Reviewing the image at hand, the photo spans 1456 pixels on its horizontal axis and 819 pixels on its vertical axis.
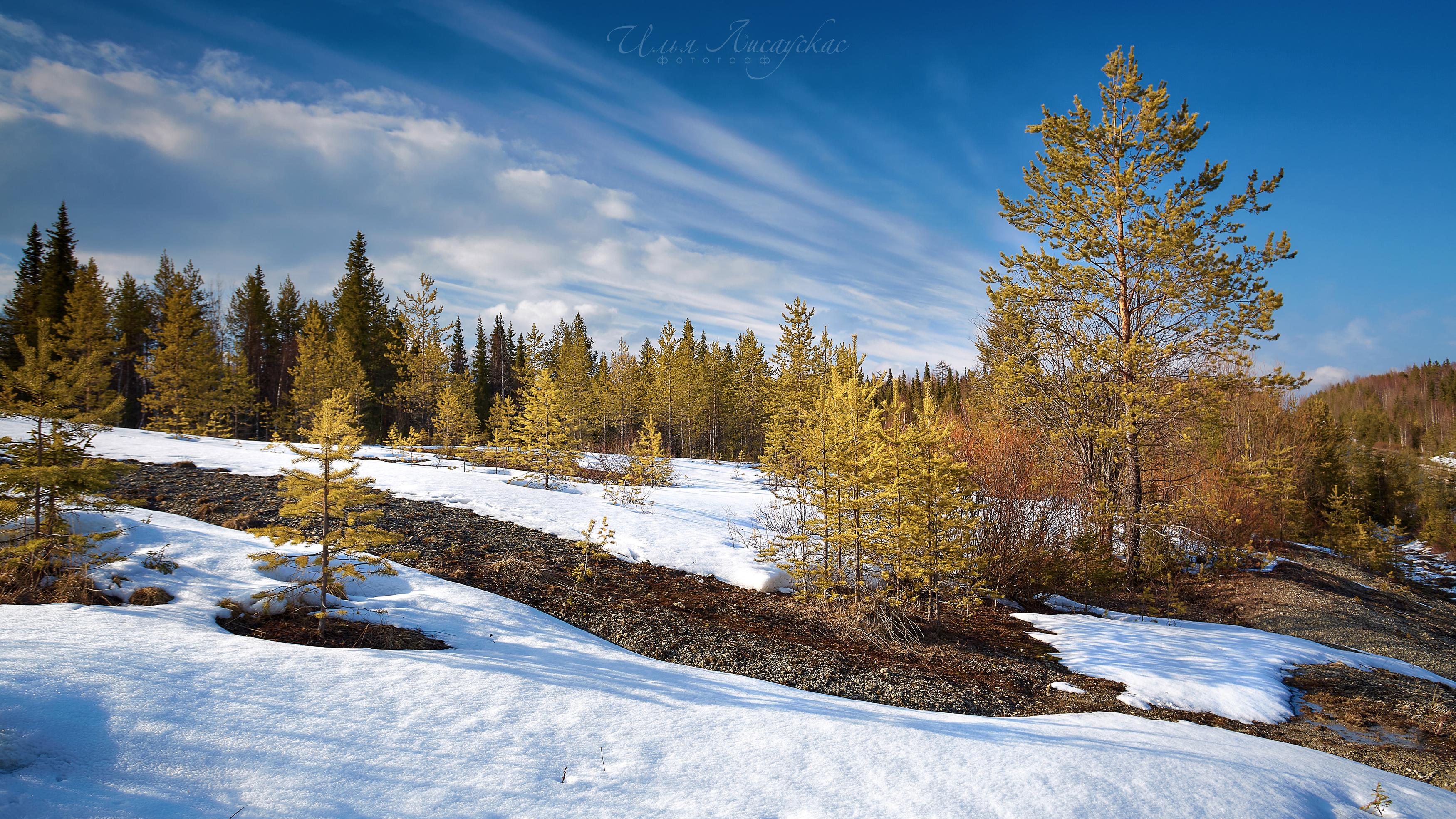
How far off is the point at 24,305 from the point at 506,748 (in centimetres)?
4571

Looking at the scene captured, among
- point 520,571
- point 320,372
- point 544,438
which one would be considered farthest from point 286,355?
point 520,571

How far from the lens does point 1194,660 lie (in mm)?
6598

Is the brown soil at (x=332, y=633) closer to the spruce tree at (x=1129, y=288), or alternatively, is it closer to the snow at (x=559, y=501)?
the snow at (x=559, y=501)

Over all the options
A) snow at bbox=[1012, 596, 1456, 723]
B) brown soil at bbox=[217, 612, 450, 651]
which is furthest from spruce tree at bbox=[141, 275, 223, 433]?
snow at bbox=[1012, 596, 1456, 723]

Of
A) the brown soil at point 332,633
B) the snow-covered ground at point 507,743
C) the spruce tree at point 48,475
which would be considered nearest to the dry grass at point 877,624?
the snow-covered ground at point 507,743

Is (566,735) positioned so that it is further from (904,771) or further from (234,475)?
(234,475)

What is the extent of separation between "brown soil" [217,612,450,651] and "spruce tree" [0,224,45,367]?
121 feet

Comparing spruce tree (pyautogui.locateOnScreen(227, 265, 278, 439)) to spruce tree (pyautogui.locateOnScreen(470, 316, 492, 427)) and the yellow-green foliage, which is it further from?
the yellow-green foliage

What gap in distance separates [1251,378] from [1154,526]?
3.52 m

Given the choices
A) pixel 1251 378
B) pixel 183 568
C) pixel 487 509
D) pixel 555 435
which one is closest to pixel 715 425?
pixel 555 435

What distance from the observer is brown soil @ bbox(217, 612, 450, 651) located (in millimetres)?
4109

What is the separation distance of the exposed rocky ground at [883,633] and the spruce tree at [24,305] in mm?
29359

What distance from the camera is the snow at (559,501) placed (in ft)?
30.7

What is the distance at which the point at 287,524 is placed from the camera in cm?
813
